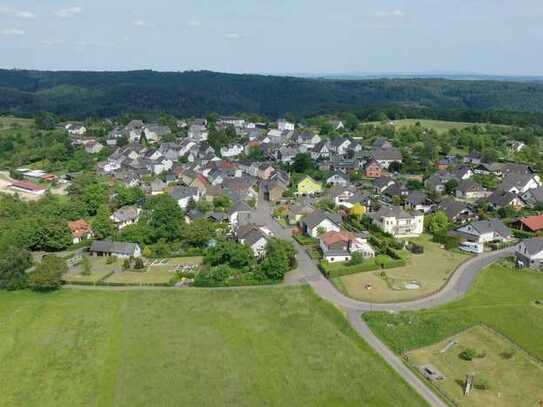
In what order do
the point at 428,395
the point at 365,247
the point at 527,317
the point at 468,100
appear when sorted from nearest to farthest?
the point at 428,395, the point at 527,317, the point at 365,247, the point at 468,100

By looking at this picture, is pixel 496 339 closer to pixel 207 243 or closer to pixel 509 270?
pixel 509 270

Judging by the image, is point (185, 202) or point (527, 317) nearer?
point (527, 317)

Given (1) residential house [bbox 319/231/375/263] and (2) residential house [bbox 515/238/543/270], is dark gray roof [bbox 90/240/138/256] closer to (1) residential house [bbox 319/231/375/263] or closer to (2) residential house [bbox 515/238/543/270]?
(1) residential house [bbox 319/231/375/263]

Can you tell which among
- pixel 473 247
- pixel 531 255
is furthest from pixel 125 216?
pixel 531 255

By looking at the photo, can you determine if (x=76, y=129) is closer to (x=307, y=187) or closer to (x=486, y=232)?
(x=307, y=187)

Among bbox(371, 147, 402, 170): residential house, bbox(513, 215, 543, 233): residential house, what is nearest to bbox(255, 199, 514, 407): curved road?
bbox(513, 215, 543, 233): residential house

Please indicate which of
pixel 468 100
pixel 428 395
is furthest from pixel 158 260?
pixel 468 100
